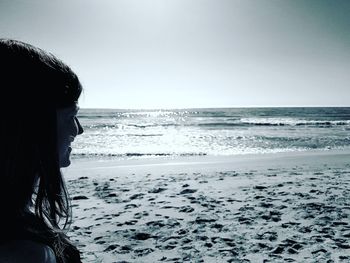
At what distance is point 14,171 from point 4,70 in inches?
12.6

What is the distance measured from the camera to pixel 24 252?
31.4 inches

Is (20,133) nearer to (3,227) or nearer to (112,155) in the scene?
(3,227)

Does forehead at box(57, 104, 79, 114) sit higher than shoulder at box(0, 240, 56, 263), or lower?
higher

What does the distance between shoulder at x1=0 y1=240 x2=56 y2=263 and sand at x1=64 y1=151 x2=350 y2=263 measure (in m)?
3.16

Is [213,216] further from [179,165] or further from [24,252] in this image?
[179,165]

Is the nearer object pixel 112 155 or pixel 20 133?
pixel 20 133

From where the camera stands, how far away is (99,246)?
13.6 ft

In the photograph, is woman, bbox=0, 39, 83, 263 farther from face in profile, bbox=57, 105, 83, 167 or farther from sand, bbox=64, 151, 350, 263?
sand, bbox=64, 151, 350, 263

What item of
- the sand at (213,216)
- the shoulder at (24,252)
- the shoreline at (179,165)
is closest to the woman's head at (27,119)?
the shoulder at (24,252)

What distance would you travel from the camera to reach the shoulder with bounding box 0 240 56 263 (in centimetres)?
78

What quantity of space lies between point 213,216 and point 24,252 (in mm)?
4636

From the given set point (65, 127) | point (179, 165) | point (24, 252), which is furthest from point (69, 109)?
point (179, 165)

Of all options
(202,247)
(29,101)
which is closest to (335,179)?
(202,247)

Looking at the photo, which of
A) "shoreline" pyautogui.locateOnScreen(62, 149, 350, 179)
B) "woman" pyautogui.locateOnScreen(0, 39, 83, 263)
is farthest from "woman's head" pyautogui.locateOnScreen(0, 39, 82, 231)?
"shoreline" pyautogui.locateOnScreen(62, 149, 350, 179)
